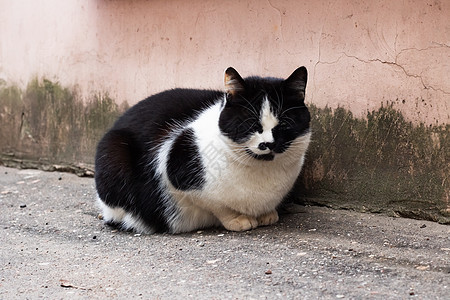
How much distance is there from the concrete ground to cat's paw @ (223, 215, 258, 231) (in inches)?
1.7

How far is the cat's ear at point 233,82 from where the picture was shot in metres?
3.28

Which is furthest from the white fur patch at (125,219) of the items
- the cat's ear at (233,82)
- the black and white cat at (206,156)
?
the cat's ear at (233,82)

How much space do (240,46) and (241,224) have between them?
4.11 feet

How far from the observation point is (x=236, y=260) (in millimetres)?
3113

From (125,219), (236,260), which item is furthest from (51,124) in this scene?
(236,260)

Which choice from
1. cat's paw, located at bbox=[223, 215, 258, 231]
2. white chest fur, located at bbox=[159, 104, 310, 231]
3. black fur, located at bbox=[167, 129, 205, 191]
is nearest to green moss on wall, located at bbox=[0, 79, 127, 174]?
black fur, located at bbox=[167, 129, 205, 191]

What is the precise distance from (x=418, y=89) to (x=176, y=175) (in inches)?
56.6

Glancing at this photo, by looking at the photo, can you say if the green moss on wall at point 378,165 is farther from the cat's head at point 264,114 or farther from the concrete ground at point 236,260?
the cat's head at point 264,114

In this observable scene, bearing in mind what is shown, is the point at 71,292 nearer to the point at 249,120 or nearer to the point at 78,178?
the point at 249,120

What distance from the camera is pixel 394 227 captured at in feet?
11.6

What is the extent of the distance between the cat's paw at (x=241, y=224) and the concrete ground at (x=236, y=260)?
43 millimetres

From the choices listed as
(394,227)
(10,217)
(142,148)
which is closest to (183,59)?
(142,148)

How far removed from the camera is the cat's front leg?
3.61 metres

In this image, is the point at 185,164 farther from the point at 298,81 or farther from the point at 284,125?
the point at 298,81
